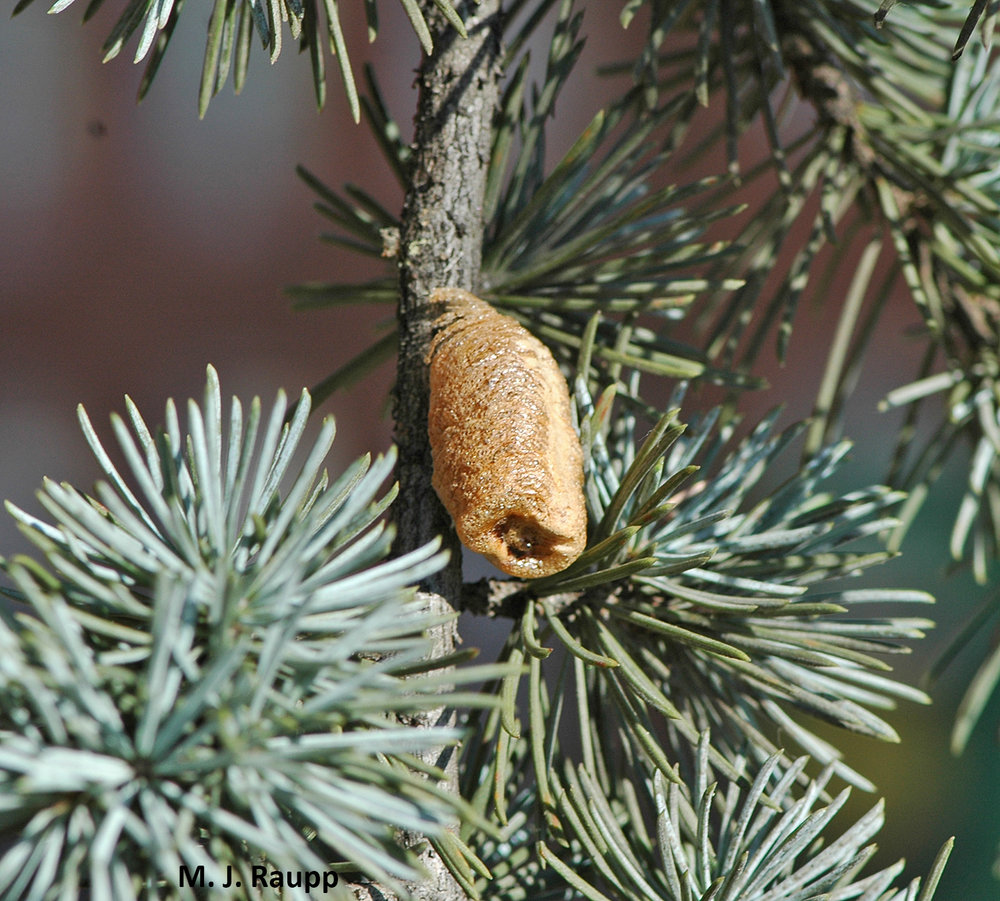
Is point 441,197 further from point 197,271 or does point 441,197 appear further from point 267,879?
point 197,271

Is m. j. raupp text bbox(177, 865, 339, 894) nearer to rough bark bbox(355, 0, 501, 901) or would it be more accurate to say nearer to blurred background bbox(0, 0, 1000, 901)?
rough bark bbox(355, 0, 501, 901)

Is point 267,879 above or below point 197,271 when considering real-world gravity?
below

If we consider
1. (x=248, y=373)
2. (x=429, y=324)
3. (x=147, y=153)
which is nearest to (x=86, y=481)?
(x=248, y=373)

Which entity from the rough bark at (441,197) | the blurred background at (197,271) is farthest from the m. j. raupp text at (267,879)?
the blurred background at (197,271)

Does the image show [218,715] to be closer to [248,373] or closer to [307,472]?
[307,472]

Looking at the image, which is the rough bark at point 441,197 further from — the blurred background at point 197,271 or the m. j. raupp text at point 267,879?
the blurred background at point 197,271

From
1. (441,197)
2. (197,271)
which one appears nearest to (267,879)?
(441,197)
